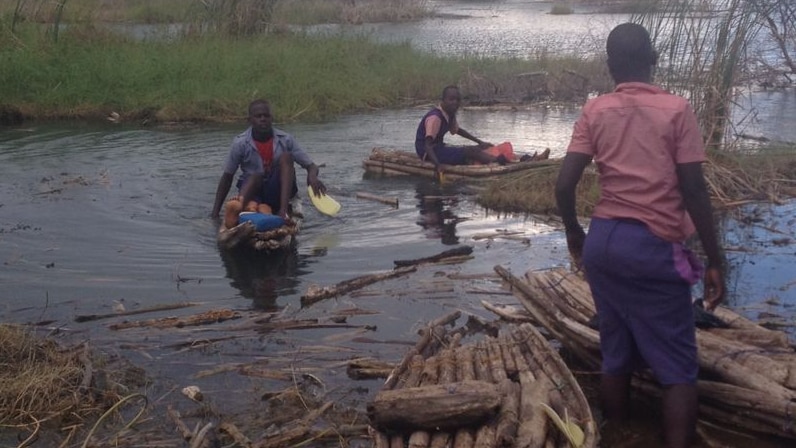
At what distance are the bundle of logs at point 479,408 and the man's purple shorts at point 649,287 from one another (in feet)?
1.38

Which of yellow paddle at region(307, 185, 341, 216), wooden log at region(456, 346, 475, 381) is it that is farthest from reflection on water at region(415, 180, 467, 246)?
wooden log at region(456, 346, 475, 381)

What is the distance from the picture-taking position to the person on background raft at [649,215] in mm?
3740

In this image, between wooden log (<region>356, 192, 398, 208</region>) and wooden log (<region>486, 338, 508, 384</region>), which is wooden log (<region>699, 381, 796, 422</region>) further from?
wooden log (<region>356, 192, 398, 208</region>)

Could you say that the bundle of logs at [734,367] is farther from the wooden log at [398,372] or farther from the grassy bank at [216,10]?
the grassy bank at [216,10]

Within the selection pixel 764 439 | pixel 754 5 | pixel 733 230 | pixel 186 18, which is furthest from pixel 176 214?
pixel 186 18

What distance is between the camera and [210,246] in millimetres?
8320

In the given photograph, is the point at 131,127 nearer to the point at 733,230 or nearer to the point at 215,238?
the point at 215,238

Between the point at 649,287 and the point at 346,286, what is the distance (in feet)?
10.8

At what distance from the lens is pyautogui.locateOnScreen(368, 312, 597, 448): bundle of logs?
394cm

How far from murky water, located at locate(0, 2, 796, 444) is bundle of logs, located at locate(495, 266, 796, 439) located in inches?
42.9

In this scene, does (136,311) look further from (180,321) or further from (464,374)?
(464,374)

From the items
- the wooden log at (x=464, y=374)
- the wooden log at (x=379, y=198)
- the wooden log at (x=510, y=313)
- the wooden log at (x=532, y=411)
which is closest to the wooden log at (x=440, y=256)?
the wooden log at (x=510, y=313)

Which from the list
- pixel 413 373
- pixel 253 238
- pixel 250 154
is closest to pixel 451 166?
pixel 250 154

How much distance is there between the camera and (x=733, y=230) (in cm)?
850
